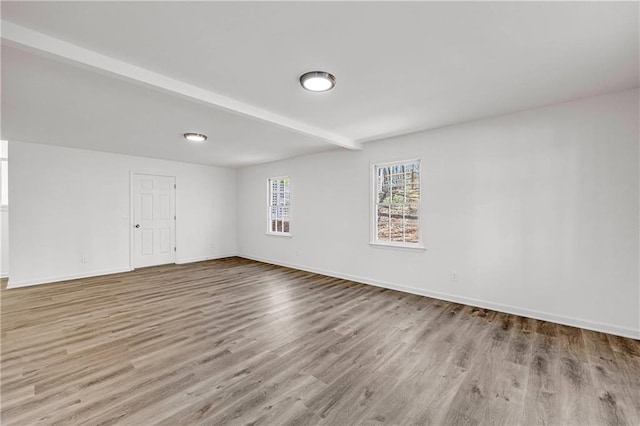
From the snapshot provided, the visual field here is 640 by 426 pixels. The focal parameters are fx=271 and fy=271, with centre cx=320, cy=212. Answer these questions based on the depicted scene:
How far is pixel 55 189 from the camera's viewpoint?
5.23 metres

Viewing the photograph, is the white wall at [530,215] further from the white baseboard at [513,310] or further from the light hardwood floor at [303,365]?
the light hardwood floor at [303,365]

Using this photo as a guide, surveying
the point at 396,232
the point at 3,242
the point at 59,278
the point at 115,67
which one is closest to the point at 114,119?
the point at 115,67

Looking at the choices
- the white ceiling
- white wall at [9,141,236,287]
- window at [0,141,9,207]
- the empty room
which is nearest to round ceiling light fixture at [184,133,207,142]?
the empty room

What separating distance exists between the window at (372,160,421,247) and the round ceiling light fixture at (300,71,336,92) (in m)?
2.34

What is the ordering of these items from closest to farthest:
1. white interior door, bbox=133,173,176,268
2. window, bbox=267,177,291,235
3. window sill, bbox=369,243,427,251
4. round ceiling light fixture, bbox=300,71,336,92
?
round ceiling light fixture, bbox=300,71,336,92
window sill, bbox=369,243,427,251
white interior door, bbox=133,173,176,268
window, bbox=267,177,291,235

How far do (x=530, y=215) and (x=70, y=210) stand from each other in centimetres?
787

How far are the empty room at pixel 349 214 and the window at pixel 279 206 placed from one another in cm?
117

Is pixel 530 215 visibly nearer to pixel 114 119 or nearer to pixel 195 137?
pixel 195 137

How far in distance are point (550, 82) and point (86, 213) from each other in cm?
779

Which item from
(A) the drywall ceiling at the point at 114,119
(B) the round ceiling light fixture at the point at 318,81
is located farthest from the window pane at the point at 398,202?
(B) the round ceiling light fixture at the point at 318,81

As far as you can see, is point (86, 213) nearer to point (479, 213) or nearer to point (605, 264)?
point (479, 213)

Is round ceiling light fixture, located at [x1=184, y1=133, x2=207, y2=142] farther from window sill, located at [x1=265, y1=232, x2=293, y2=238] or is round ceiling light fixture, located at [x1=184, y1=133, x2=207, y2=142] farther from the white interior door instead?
window sill, located at [x1=265, y1=232, x2=293, y2=238]

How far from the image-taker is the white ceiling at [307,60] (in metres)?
1.78

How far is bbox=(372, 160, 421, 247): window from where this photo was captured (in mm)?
4504
